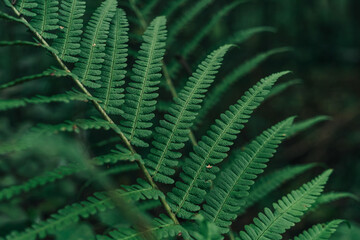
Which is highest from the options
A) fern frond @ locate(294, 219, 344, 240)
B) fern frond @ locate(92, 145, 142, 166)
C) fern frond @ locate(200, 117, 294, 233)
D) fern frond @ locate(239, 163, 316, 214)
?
fern frond @ locate(92, 145, 142, 166)

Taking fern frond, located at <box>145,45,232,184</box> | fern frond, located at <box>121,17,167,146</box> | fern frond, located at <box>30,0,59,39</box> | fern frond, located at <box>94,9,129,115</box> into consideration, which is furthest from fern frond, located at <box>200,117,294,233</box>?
fern frond, located at <box>30,0,59,39</box>

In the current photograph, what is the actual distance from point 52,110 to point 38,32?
1.68 metres

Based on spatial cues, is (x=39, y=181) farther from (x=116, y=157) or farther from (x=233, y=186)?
(x=233, y=186)

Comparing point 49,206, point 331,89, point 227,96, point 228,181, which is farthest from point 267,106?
point 228,181

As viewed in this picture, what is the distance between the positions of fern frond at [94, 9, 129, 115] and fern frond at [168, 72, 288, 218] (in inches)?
9.8

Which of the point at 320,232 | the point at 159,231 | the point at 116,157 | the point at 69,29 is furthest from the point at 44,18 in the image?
the point at 320,232

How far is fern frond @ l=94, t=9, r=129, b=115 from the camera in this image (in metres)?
1.08

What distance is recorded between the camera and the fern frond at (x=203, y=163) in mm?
1041

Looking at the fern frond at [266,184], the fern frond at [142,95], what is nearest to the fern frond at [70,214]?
the fern frond at [142,95]

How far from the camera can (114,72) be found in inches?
43.3

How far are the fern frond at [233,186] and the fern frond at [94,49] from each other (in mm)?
438

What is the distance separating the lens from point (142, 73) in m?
1.10

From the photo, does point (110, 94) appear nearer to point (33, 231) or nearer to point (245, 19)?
point (33, 231)

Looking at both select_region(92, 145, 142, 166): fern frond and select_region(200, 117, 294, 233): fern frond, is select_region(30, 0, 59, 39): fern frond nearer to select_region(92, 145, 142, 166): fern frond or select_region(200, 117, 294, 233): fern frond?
select_region(92, 145, 142, 166): fern frond
